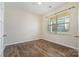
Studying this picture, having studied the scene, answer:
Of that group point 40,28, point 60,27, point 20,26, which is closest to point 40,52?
point 60,27

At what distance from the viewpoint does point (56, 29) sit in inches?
149

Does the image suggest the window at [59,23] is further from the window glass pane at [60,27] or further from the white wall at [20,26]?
the white wall at [20,26]

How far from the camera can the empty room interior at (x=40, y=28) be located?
2631 mm

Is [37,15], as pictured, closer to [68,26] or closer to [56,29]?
[56,29]

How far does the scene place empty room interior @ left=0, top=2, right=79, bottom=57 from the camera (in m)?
2.63

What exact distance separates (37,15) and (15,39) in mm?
2157

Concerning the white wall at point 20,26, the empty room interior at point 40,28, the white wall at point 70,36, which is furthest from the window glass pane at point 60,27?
the white wall at point 20,26

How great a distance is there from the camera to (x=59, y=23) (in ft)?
11.8

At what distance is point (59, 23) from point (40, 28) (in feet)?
5.51

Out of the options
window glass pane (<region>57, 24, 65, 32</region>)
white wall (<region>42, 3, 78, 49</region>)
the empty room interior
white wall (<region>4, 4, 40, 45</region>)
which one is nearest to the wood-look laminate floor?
the empty room interior

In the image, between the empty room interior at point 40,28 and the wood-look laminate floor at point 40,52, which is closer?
the wood-look laminate floor at point 40,52

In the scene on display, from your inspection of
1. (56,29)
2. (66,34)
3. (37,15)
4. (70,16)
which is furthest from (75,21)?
(37,15)

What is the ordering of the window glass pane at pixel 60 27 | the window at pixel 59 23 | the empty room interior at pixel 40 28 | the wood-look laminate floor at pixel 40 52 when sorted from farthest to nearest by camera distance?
the window glass pane at pixel 60 27, the window at pixel 59 23, the empty room interior at pixel 40 28, the wood-look laminate floor at pixel 40 52

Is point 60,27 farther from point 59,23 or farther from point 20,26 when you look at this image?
point 20,26
